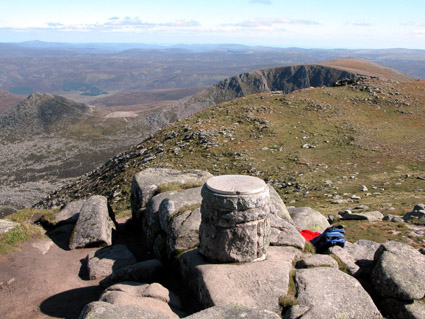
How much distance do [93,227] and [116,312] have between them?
10396mm

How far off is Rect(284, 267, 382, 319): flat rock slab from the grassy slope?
13.0 metres

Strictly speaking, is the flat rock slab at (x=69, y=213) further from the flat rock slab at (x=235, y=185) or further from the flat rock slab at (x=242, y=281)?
the flat rock slab at (x=235, y=185)

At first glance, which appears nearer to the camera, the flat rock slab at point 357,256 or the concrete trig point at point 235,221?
the concrete trig point at point 235,221

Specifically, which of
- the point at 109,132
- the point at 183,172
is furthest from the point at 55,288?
the point at 109,132

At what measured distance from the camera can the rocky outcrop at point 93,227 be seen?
18625mm

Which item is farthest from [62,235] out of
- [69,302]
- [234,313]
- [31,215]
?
[234,313]

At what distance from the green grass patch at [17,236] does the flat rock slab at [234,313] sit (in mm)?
13117

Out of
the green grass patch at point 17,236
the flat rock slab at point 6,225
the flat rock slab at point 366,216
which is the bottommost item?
the green grass patch at point 17,236

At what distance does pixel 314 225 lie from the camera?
1936cm

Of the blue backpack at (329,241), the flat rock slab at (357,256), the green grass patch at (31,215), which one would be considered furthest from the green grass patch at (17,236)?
the flat rock slab at (357,256)

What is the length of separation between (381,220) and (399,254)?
9.41m

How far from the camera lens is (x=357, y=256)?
14828 millimetres

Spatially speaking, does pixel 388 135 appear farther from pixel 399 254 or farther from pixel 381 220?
pixel 399 254

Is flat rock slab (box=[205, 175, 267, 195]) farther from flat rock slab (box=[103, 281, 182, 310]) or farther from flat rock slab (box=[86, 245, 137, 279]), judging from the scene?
flat rock slab (box=[86, 245, 137, 279])
